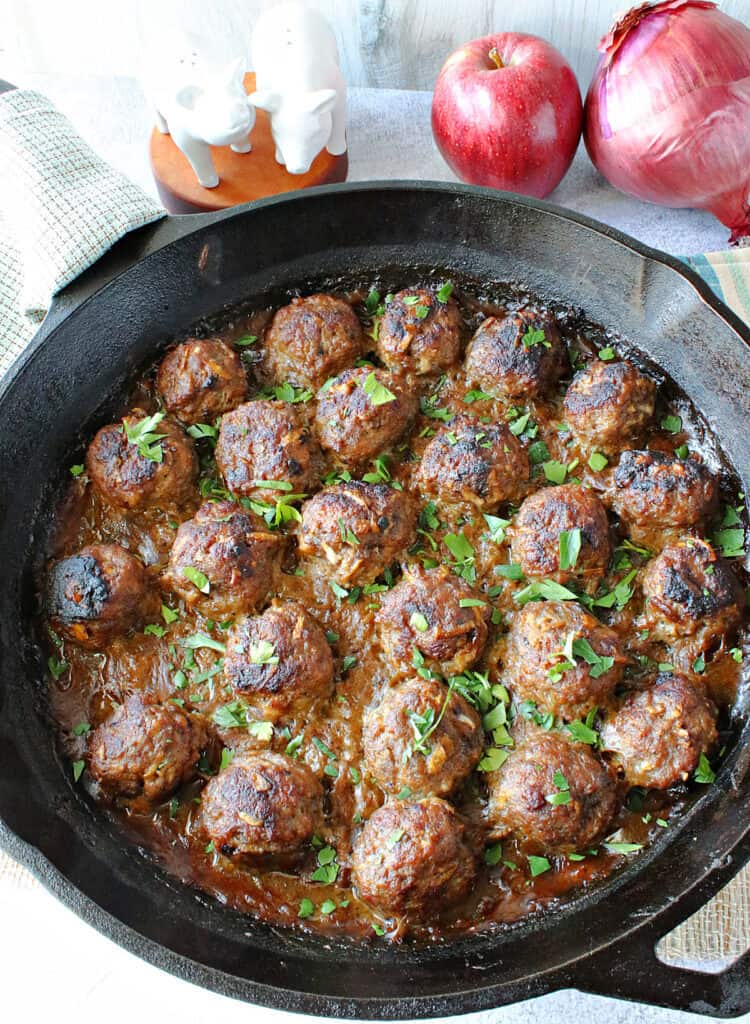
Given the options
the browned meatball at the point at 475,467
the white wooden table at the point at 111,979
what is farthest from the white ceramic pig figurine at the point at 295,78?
the white wooden table at the point at 111,979

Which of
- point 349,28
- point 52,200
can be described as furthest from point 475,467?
point 349,28

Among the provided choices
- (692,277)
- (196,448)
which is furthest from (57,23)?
(692,277)

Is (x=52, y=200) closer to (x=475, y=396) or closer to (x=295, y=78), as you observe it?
(x=295, y=78)

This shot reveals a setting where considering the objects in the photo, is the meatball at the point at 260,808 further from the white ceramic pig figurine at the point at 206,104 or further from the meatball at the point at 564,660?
the white ceramic pig figurine at the point at 206,104

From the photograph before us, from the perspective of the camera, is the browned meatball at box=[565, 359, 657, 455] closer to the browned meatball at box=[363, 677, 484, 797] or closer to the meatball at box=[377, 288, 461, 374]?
the meatball at box=[377, 288, 461, 374]

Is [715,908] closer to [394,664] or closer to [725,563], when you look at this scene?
[725,563]

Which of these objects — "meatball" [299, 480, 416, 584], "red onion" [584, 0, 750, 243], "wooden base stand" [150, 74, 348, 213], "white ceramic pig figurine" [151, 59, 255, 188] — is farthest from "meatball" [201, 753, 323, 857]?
A: "red onion" [584, 0, 750, 243]
